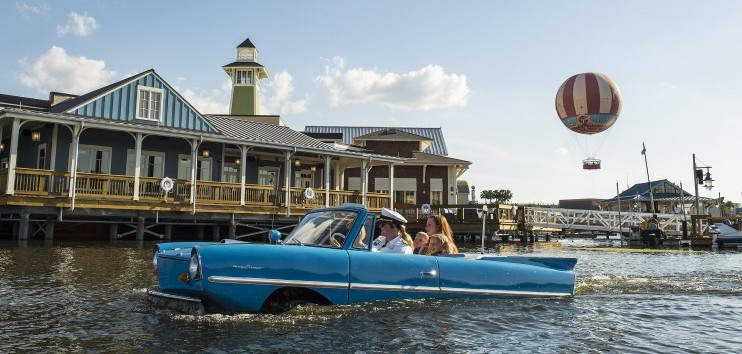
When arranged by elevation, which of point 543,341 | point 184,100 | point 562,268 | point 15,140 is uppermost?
point 184,100

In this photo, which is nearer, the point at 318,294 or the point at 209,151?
the point at 318,294

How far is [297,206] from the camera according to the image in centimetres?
2566

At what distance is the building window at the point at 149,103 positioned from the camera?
80.9 ft

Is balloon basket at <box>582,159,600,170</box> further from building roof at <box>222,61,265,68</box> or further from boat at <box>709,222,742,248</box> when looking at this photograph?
building roof at <box>222,61,265,68</box>

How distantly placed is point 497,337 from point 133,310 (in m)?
4.22

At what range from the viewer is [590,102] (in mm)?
27922

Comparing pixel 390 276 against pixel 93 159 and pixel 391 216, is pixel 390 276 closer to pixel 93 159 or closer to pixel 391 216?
pixel 391 216

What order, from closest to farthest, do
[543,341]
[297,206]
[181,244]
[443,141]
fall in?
1. [543,341]
2. [181,244]
3. [297,206]
4. [443,141]

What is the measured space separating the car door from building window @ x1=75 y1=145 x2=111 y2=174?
66.7 feet

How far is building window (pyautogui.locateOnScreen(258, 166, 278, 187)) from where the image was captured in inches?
1156

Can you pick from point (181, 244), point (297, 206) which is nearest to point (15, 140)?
point (297, 206)

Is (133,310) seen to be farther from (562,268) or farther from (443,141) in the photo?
(443,141)

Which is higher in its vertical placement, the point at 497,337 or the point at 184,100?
the point at 184,100

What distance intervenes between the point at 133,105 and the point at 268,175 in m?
7.73
